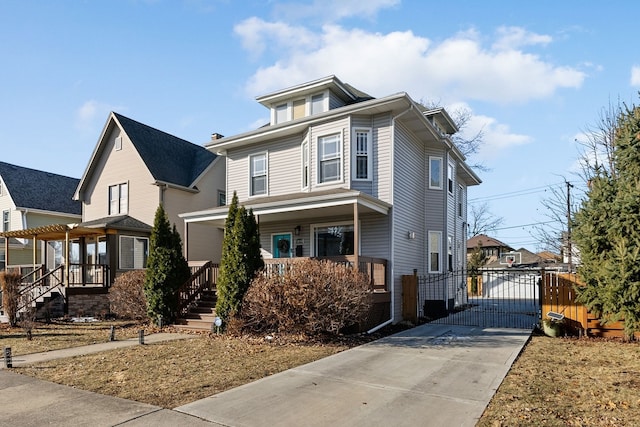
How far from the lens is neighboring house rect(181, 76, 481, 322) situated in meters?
13.3

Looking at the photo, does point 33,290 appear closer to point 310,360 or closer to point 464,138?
point 310,360

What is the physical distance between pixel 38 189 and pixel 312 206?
24941mm

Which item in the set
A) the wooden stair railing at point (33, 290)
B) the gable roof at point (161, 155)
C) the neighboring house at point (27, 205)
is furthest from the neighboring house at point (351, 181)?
the neighboring house at point (27, 205)

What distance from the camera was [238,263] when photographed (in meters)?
11.0

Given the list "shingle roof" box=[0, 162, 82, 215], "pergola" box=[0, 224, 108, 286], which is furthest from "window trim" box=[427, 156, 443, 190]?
"shingle roof" box=[0, 162, 82, 215]

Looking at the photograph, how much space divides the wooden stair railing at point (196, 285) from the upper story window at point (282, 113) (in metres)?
6.35

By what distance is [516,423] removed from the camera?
4.68 metres

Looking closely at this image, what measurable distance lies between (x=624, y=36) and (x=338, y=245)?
10.1 m

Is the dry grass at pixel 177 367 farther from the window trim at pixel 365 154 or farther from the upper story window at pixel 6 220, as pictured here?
the upper story window at pixel 6 220

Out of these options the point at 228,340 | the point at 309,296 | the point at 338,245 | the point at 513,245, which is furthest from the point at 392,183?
the point at 513,245

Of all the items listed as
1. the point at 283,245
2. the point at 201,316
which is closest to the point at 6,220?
the point at 283,245

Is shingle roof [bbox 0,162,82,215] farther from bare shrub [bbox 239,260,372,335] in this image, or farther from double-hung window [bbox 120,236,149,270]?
bare shrub [bbox 239,260,372,335]

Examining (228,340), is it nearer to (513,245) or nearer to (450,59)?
(450,59)

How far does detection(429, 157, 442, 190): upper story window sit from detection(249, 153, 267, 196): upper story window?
641cm
